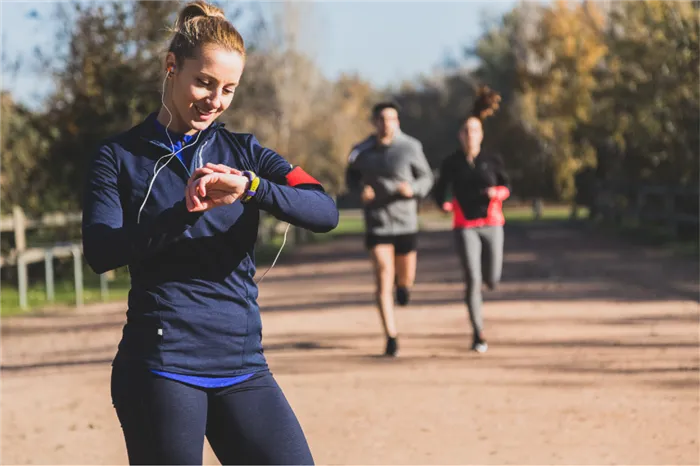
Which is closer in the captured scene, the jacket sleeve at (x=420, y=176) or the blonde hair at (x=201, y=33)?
the blonde hair at (x=201, y=33)

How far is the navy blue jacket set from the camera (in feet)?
10.3

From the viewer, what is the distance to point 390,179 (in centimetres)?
993

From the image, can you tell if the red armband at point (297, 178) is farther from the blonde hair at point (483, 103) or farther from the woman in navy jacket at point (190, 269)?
the blonde hair at point (483, 103)

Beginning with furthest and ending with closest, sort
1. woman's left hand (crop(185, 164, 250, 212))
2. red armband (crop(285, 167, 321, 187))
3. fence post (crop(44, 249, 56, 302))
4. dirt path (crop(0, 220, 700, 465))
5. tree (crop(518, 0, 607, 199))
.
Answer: tree (crop(518, 0, 607, 199)) < fence post (crop(44, 249, 56, 302)) < dirt path (crop(0, 220, 700, 465)) < red armband (crop(285, 167, 321, 187)) < woman's left hand (crop(185, 164, 250, 212))

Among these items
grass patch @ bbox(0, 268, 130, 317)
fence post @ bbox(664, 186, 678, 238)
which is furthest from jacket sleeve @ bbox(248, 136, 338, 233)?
fence post @ bbox(664, 186, 678, 238)

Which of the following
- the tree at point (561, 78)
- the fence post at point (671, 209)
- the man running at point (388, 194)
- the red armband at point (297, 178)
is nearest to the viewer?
the red armband at point (297, 178)

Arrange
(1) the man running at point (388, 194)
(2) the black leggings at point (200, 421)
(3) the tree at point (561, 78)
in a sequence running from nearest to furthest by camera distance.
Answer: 1. (2) the black leggings at point (200, 421)
2. (1) the man running at point (388, 194)
3. (3) the tree at point (561, 78)

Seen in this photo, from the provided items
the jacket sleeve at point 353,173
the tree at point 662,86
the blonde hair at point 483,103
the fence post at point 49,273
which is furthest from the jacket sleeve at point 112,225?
the tree at point 662,86

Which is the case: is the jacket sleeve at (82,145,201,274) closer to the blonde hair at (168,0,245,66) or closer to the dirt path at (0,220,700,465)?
the blonde hair at (168,0,245,66)

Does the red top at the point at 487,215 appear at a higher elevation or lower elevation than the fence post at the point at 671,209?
higher

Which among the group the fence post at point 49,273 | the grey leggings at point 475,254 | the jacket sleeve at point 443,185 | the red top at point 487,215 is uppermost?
the jacket sleeve at point 443,185

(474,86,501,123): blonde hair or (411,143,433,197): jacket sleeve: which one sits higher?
(474,86,501,123): blonde hair

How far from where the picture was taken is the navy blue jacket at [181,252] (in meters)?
3.12

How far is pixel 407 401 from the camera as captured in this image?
7754mm
